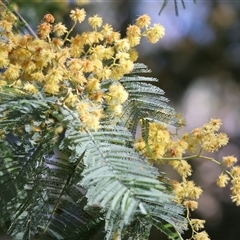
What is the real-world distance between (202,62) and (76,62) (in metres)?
2.41

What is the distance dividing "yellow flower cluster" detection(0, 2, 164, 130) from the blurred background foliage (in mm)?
2073

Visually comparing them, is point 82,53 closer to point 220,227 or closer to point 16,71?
point 16,71

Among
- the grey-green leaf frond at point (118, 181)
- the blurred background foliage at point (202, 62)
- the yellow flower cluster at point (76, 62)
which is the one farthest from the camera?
the blurred background foliage at point (202, 62)

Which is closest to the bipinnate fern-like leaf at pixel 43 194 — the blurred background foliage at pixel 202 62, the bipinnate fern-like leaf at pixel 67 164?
the bipinnate fern-like leaf at pixel 67 164

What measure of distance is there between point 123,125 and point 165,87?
2.26 metres

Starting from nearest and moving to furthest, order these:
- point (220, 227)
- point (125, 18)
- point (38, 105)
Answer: point (38, 105) < point (220, 227) < point (125, 18)

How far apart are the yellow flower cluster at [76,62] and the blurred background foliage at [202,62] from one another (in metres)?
2.07

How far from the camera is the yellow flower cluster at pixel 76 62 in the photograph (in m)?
0.50

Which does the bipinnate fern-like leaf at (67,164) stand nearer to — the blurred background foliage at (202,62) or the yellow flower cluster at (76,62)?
the yellow flower cluster at (76,62)

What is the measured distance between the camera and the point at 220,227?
8.27 feet

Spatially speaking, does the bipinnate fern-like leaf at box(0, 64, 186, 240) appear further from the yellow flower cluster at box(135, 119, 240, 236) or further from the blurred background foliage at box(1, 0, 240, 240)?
the blurred background foliage at box(1, 0, 240, 240)

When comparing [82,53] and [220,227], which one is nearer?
[82,53]

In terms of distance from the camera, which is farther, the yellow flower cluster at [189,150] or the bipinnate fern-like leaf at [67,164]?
the yellow flower cluster at [189,150]

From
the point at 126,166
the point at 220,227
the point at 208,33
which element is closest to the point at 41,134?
the point at 126,166
